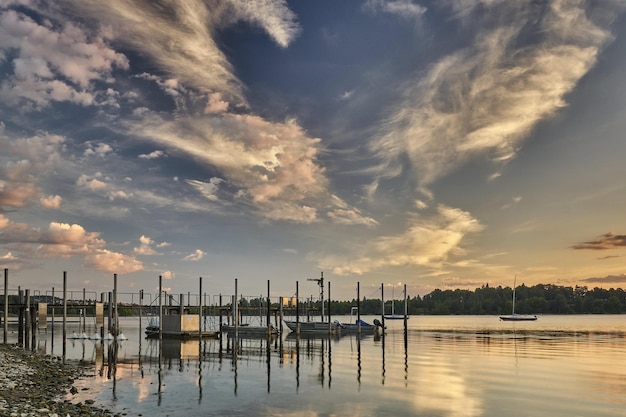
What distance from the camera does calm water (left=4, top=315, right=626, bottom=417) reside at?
83.7ft

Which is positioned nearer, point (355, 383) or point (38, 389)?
point (38, 389)

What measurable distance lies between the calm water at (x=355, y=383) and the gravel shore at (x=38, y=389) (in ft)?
4.89

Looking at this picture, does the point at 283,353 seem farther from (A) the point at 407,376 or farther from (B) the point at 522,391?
(B) the point at 522,391

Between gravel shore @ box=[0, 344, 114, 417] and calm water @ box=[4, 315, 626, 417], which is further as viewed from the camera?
calm water @ box=[4, 315, 626, 417]

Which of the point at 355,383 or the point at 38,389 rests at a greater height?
the point at 38,389

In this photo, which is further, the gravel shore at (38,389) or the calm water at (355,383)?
the calm water at (355,383)

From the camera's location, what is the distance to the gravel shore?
20.9 m

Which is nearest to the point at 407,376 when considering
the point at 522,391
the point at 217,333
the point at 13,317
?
the point at 522,391

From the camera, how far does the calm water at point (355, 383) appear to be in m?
25.5

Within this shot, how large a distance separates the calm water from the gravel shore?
4.89 feet

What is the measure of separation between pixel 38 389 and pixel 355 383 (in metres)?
16.7

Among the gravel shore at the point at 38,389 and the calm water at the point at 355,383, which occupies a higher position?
the gravel shore at the point at 38,389

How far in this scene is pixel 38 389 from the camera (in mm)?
26797

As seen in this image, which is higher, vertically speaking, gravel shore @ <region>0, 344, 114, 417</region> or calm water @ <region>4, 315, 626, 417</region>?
gravel shore @ <region>0, 344, 114, 417</region>
